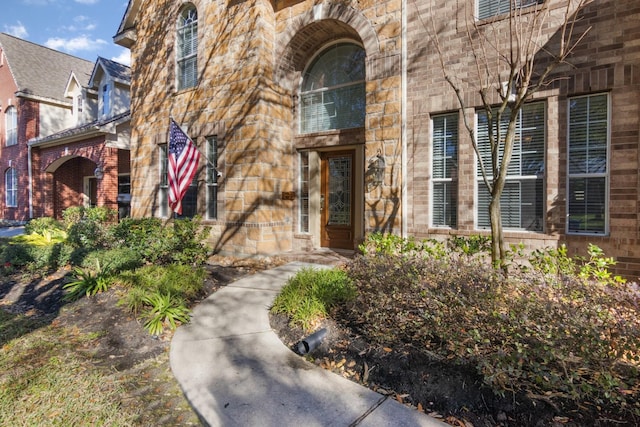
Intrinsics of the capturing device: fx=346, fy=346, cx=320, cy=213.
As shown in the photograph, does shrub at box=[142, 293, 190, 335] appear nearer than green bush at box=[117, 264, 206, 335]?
Yes

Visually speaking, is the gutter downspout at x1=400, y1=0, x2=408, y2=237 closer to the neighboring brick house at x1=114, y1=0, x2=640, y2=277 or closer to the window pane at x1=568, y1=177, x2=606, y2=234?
the neighboring brick house at x1=114, y1=0, x2=640, y2=277

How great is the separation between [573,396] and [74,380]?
391 cm

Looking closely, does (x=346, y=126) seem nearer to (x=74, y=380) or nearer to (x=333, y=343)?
(x=333, y=343)

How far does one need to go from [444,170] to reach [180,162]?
549 centimetres

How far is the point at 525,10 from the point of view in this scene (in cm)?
564

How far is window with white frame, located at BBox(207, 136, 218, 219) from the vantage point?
905 cm

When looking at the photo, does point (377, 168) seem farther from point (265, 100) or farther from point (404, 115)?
point (265, 100)

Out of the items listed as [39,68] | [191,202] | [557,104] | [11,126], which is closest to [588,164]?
[557,104]

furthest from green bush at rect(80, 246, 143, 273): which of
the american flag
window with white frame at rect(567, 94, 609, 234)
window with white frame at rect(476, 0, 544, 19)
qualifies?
window with white frame at rect(476, 0, 544, 19)

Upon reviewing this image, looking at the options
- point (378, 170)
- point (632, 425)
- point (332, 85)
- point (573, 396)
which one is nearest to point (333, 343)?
point (573, 396)

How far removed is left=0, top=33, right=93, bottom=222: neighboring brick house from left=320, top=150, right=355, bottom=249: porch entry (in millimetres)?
16569

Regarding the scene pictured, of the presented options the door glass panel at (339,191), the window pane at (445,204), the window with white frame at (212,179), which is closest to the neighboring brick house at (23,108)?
the window with white frame at (212,179)

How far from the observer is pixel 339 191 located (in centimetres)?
846

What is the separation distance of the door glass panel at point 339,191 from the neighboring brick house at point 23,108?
1669 centimetres
